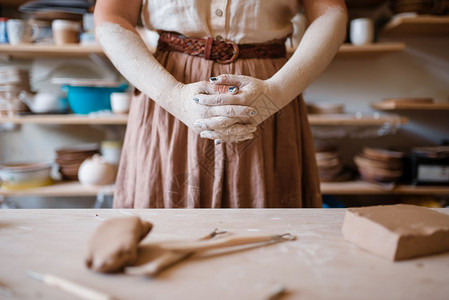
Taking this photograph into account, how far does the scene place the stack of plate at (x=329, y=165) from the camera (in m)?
1.80

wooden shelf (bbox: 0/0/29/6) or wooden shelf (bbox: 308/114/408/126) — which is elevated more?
wooden shelf (bbox: 0/0/29/6)

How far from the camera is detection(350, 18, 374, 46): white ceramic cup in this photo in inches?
67.7

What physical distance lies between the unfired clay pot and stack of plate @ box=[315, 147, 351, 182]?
3.70 ft

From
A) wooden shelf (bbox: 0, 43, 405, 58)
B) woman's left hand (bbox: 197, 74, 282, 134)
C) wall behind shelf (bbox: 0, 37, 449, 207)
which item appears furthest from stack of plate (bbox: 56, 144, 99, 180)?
woman's left hand (bbox: 197, 74, 282, 134)

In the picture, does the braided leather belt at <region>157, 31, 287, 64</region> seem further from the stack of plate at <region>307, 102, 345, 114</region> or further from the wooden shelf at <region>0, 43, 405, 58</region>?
the stack of plate at <region>307, 102, 345, 114</region>

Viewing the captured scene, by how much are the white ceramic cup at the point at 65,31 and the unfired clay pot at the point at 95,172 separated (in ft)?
2.06

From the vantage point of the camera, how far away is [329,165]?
181 cm

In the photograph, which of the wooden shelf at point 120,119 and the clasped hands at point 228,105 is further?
the wooden shelf at point 120,119

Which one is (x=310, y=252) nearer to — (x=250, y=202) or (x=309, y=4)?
(x=250, y=202)

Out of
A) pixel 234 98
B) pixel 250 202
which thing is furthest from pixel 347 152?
pixel 234 98

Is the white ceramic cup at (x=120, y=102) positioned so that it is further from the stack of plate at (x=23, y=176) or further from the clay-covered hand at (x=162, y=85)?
the clay-covered hand at (x=162, y=85)

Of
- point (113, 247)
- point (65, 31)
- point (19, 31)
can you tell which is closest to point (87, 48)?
point (65, 31)

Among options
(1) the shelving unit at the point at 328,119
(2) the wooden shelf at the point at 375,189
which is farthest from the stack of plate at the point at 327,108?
(2) the wooden shelf at the point at 375,189

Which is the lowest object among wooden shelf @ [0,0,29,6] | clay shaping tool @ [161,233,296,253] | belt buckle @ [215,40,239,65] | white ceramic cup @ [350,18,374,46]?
clay shaping tool @ [161,233,296,253]
